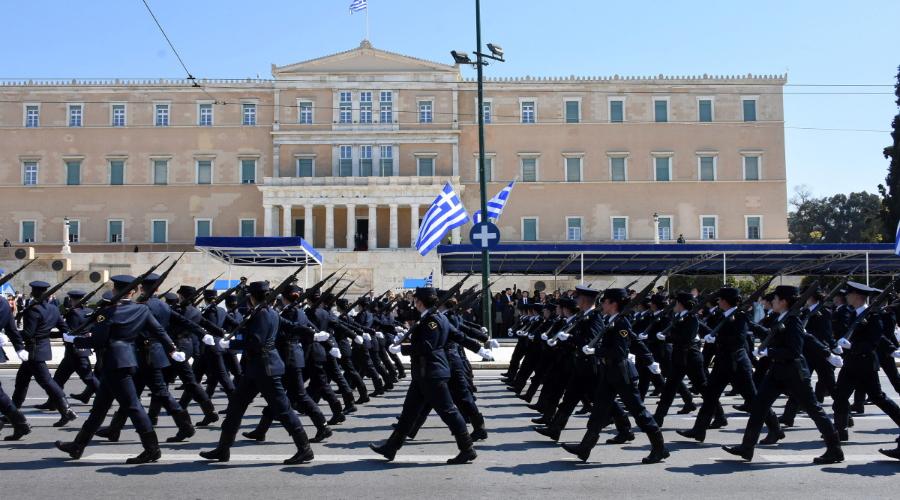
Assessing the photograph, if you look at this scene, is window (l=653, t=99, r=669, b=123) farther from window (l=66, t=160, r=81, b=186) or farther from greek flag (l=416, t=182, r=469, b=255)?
window (l=66, t=160, r=81, b=186)

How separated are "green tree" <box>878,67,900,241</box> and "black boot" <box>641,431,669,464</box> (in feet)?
139

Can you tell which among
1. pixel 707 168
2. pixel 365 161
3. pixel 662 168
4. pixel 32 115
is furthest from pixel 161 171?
pixel 707 168

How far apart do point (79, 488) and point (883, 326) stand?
340 inches

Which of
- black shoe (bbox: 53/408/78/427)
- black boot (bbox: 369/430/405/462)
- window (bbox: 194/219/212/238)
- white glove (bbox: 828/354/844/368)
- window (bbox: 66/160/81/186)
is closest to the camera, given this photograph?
black boot (bbox: 369/430/405/462)

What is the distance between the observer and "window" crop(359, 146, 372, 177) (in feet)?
193

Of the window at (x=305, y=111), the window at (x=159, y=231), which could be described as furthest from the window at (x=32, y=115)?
the window at (x=305, y=111)

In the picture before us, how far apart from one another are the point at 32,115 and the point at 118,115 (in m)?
5.60

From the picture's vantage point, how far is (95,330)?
865cm

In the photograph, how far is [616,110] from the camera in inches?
2340

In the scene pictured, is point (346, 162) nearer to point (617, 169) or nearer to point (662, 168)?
point (617, 169)

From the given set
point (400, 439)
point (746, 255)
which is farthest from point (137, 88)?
point (400, 439)

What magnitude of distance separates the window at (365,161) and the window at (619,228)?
15989 mm

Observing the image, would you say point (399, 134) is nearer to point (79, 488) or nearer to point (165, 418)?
point (165, 418)

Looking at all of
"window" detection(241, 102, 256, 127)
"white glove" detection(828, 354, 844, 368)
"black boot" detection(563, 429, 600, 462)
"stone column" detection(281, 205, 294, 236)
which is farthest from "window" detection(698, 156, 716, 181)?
"black boot" detection(563, 429, 600, 462)
